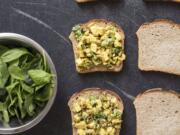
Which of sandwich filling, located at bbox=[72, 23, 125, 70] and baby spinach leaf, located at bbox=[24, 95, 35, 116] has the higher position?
sandwich filling, located at bbox=[72, 23, 125, 70]

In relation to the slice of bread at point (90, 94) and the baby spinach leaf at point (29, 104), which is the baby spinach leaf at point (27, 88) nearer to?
the baby spinach leaf at point (29, 104)

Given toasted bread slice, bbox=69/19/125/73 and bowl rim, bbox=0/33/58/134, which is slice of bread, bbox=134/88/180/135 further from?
bowl rim, bbox=0/33/58/134

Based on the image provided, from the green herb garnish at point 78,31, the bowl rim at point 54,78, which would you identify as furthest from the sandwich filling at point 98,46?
the bowl rim at point 54,78

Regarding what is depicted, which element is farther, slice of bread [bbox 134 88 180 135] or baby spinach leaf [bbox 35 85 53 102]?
slice of bread [bbox 134 88 180 135]

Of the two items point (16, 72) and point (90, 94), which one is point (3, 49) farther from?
point (90, 94)

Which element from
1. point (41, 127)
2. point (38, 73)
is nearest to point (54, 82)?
point (38, 73)

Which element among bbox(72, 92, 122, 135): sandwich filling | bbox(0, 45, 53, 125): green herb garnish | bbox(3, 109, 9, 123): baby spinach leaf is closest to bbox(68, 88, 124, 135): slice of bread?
bbox(72, 92, 122, 135): sandwich filling

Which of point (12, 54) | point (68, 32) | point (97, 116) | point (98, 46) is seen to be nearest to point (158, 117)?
point (97, 116)
